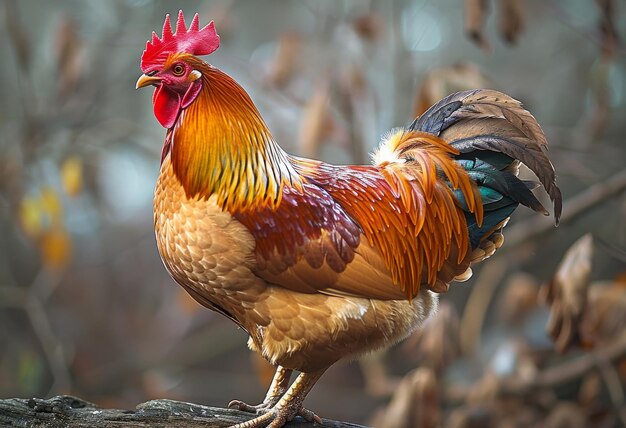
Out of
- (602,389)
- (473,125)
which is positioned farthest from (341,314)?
(602,389)

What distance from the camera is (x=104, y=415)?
1.63 metres

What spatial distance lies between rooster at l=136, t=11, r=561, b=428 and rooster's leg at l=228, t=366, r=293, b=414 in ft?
0.39

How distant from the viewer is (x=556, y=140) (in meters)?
4.02

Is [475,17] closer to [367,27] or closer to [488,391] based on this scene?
[367,27]

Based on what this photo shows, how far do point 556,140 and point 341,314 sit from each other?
290 centimetres

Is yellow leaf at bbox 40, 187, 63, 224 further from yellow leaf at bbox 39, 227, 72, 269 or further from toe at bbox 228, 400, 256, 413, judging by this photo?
toe at bbox 228, 400, 256, 413

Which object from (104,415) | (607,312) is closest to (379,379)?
(607,312)

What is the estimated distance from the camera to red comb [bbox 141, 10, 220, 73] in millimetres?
1501

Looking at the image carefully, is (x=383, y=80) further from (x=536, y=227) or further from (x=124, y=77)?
(x=536, y=227)

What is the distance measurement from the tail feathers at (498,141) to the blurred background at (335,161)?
860 millimetres

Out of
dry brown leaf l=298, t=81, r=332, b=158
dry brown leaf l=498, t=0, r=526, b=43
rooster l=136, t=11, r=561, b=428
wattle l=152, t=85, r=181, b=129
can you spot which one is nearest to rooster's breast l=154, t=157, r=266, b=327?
rooster l=136, t=11, r=561, b=428

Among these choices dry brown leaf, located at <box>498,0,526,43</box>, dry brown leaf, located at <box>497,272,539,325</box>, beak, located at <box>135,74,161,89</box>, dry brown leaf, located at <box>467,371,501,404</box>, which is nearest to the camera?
beak, located at <box>135,74,161,89</box>

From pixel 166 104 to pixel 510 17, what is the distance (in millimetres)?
1495

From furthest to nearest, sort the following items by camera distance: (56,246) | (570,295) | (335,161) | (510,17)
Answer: (335,161) → (56,246) → (510,17) → (570,295)
